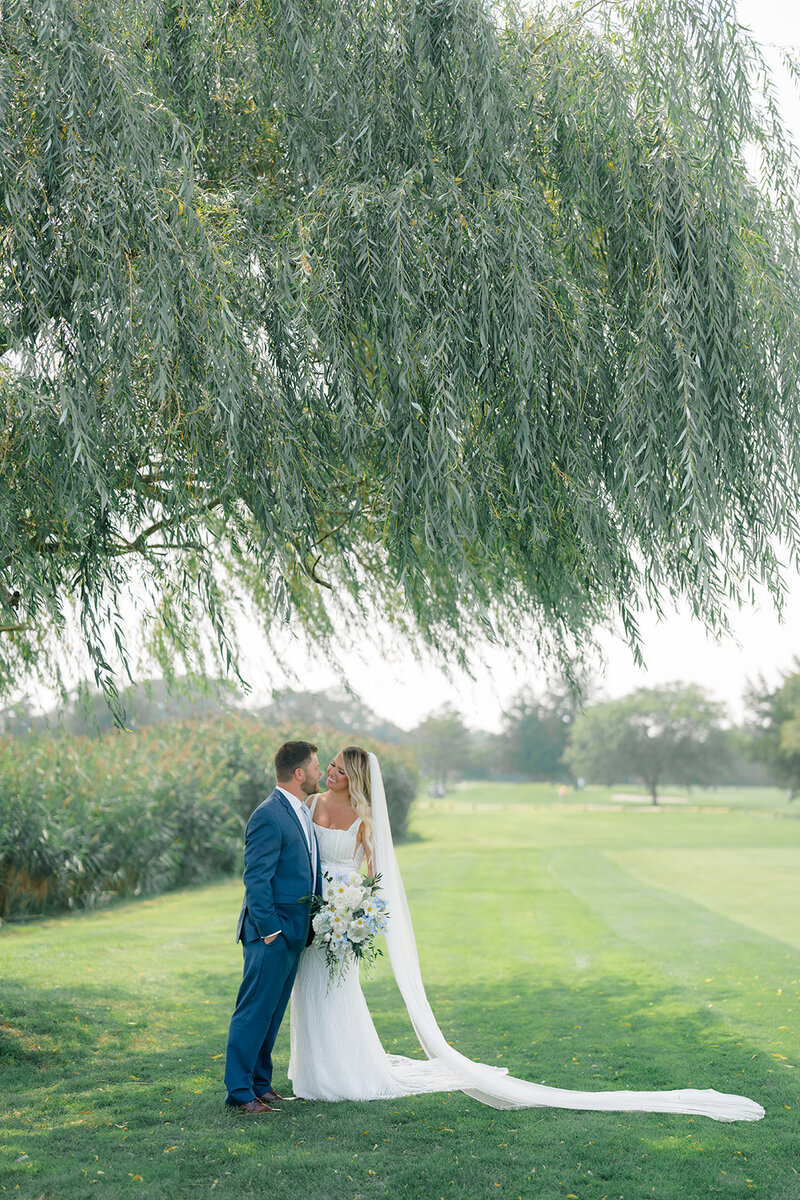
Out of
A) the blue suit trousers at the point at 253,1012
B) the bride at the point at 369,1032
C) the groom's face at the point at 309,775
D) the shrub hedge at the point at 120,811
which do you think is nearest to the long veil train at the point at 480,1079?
the bride at the point at 369,1032

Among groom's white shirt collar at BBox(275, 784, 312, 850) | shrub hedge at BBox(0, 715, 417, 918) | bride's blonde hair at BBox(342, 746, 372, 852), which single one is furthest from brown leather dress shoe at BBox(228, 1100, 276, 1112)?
shrub hedge at BBox(0, 715, 417, 918)

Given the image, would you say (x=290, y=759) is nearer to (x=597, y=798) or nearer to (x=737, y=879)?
(x=737, y=879)

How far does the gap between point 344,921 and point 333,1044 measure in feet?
2.62

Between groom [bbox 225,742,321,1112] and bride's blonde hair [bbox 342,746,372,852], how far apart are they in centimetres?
29

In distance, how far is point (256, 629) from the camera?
8.85 m

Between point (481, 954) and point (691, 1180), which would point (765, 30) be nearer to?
point (691, 1180)

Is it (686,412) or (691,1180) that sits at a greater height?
(686,412)

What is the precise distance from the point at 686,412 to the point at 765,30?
8.77ft

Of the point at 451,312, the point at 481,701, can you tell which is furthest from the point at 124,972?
the point at 451,312

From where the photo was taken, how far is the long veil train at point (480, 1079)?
5.68 metres

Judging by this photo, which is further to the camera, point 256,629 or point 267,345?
point 256,629

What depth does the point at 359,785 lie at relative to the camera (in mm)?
6152

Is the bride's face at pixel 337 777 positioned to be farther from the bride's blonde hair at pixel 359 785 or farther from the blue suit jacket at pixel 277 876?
the blue suit jacket at pixel 277 876

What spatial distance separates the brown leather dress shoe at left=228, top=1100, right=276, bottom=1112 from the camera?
5.51m
